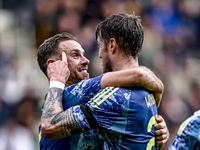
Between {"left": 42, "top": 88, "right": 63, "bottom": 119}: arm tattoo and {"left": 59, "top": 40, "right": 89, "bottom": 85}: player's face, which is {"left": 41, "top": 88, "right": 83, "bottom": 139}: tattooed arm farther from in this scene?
{"left": 59, "top": 40, "right": 89, "bottom": 85}: player's face

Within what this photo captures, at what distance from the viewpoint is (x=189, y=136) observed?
2.41 m

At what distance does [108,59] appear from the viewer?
10.7 ft

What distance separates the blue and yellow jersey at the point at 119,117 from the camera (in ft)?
9.27

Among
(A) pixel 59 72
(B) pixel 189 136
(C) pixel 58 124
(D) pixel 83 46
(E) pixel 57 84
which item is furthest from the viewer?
(D) pixel 83 46

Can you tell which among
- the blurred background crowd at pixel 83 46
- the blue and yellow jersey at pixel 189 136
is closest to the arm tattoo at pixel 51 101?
the blue and yellow jersey at pixel 189 136

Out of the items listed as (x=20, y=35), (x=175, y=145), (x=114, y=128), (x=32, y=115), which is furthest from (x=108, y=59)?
(x=20, y=35)

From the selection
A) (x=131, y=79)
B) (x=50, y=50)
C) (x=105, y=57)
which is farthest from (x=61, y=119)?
(x=50, y=50)

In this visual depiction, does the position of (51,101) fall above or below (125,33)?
below

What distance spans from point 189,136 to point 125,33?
3.82 ft

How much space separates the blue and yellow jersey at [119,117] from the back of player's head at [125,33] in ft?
1.48

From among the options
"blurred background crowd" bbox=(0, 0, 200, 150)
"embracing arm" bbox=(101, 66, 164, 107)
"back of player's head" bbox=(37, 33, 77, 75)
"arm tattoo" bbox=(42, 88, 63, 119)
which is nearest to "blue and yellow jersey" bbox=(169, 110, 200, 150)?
"embracing arm" bbox=(101, 66, 164, 107)

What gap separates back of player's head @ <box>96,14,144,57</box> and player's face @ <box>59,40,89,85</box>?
19.6 inches

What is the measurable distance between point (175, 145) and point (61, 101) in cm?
104

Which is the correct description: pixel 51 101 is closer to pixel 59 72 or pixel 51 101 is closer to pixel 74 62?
pixel 59 72
